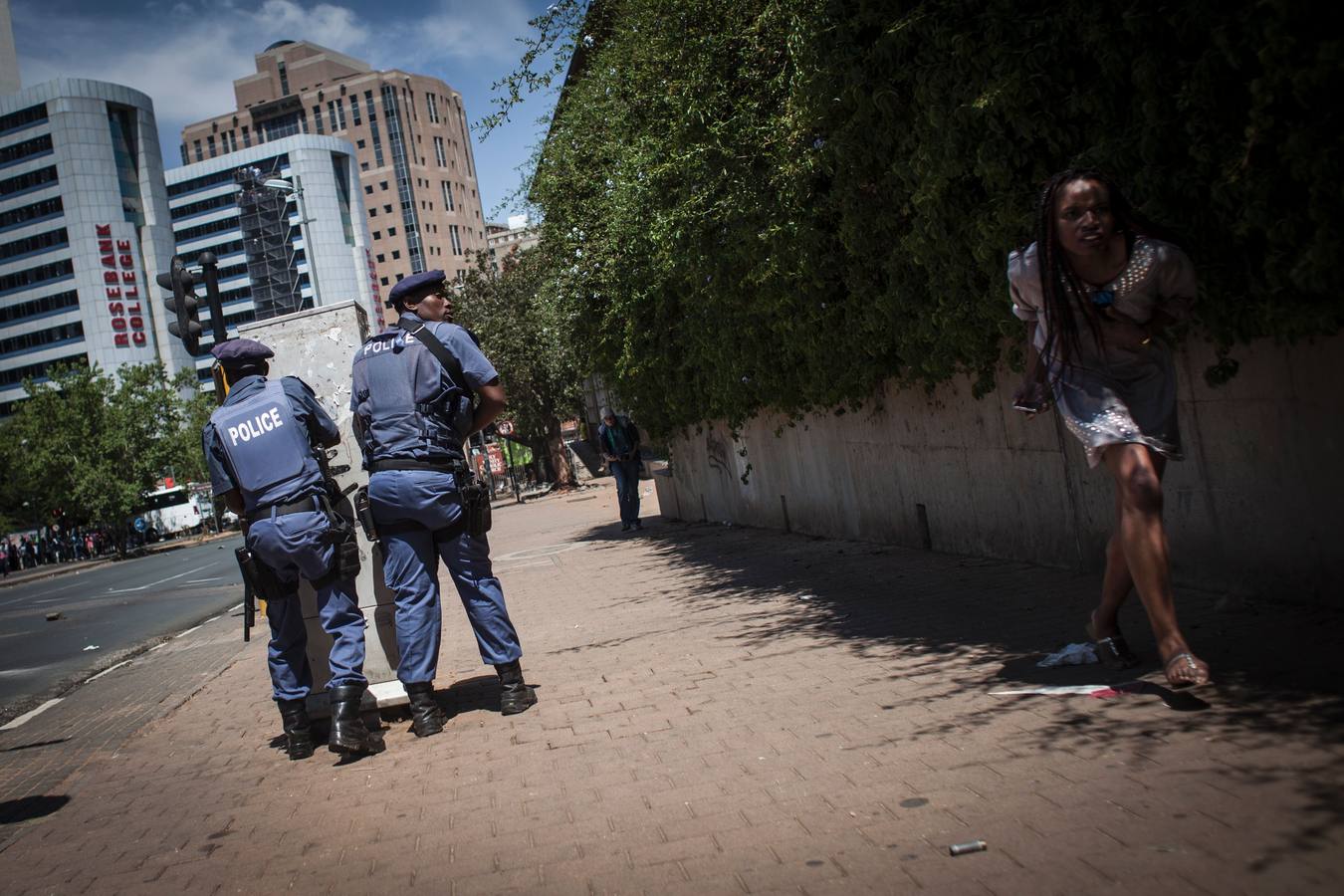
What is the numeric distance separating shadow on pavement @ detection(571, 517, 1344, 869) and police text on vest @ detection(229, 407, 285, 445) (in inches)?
110

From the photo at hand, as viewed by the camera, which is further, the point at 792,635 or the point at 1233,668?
the point at 792,635

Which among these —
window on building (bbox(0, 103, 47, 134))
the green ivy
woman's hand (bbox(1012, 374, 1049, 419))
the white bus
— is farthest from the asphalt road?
window on building (bbox(0, 103, 47, 134))

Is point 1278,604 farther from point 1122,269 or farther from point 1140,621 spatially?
point 1122,269

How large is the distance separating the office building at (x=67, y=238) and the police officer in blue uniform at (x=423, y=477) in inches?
4517

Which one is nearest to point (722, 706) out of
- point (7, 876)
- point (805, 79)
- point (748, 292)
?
point (7, 876)

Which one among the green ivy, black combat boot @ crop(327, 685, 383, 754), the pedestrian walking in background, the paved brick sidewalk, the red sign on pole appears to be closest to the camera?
the paved brick sidewalk

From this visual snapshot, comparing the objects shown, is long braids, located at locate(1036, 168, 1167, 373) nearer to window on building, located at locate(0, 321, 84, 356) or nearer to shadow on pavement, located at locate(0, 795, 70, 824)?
shadow on pavement, located at locate(0, 795, 70, 824)

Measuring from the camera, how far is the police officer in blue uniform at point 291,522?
5266 mm

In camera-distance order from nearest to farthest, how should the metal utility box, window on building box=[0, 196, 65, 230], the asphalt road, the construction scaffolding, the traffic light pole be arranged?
the metal utility box
the asphalt road
the traffic light pole
the construction scaffolding
window on building box=[0, 196, 65, 230]

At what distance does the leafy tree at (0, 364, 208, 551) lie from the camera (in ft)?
198

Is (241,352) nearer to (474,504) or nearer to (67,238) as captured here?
(474,504)

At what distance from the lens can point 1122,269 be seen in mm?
4242

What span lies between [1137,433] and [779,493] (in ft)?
30.2

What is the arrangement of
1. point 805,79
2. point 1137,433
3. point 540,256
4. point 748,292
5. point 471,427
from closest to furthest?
1. point 1137,433
2. point 471,427
3. point 805,79
4. point 748,292
5. point 540,256
